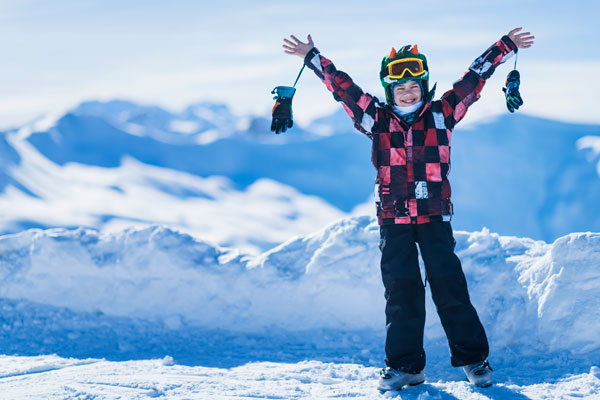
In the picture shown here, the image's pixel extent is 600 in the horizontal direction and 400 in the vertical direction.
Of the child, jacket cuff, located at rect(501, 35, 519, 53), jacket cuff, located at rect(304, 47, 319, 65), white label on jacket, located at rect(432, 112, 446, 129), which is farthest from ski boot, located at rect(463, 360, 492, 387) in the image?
jacket cuff, located at rect(304, 47, 319, 65)

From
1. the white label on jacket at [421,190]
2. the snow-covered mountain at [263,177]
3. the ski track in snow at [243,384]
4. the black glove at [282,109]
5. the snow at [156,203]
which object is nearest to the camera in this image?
the ski track in snow at [243,384]

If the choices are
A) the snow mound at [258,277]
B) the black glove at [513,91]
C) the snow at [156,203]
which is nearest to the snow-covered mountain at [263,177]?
the snow at [156,203]

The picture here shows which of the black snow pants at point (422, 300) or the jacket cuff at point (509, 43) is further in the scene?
the jacket cuff at point (509, 43)

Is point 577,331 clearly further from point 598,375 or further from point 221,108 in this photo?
point 221,108

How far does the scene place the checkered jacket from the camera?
8.70ft

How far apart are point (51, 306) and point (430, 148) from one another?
312 centimetres

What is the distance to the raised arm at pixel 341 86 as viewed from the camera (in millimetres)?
2801

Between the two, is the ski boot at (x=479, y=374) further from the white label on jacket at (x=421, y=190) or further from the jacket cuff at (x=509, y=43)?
the jacket cuff at (x=509, y=43)

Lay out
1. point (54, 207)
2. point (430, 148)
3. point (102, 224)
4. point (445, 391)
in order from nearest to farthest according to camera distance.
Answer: point (445, 391) < point (430, 148) < point (102, 224) < point (54, 207)

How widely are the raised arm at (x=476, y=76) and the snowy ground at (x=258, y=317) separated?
121 cm

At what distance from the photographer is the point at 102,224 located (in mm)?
14297

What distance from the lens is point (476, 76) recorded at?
2.85 meters

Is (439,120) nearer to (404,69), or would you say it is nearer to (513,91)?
(404,69)

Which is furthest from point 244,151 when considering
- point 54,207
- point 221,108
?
point 221,108
